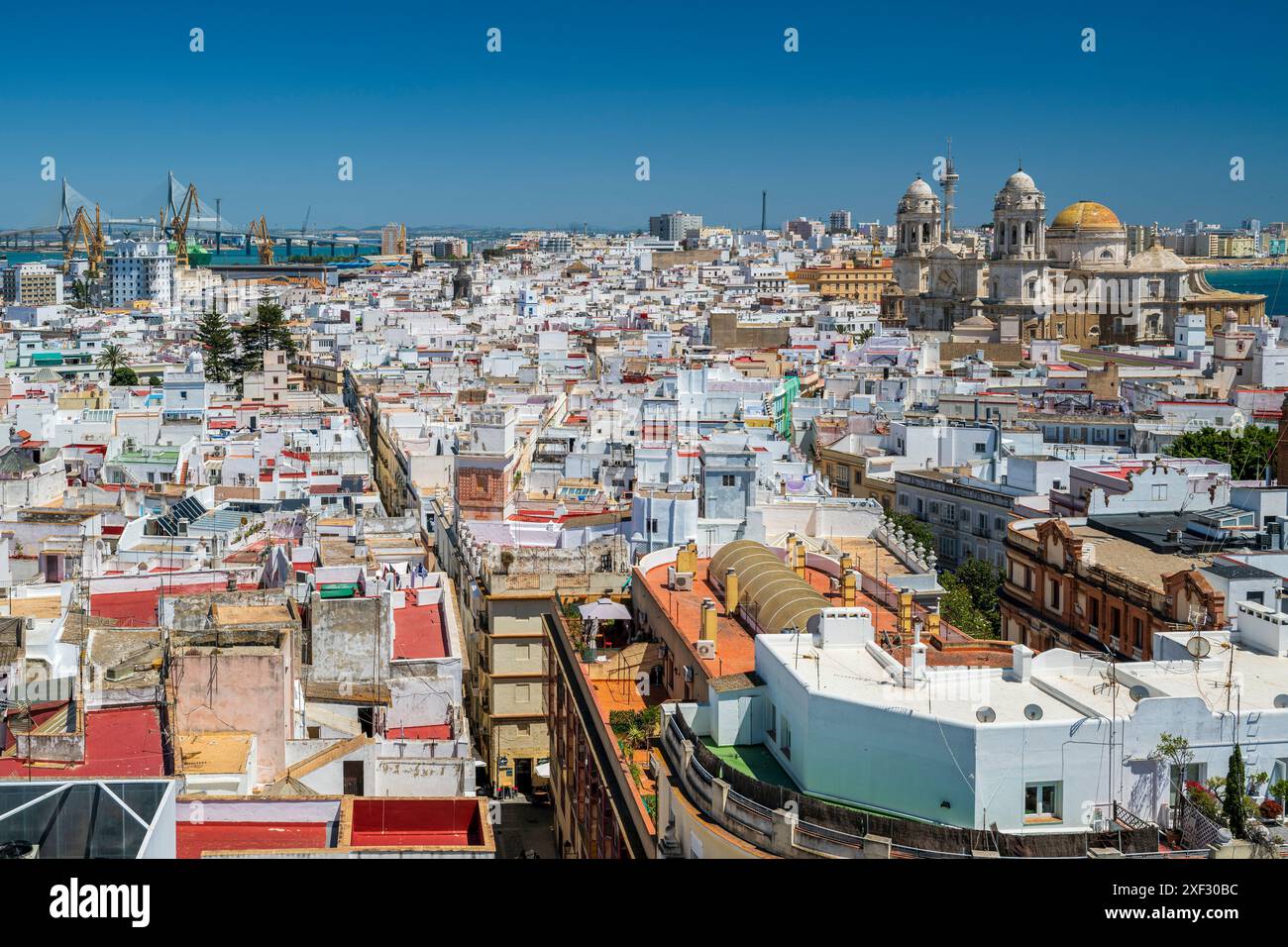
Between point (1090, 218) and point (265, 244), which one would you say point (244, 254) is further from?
point (1090, 218)

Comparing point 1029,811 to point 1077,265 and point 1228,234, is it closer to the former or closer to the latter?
point 1077,265

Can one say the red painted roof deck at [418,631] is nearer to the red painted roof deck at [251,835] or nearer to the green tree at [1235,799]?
the red painted roof deck at [251,835]

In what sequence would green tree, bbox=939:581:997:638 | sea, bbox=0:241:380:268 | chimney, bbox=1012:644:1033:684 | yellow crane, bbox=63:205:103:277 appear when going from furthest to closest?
1. sea, bbox=0:241:380:268
2. yellow crane, bbox=63:205:103:277
3. green tree, bbox=939:581:997:638
4. chimney, bbox=1012:644:1033:684

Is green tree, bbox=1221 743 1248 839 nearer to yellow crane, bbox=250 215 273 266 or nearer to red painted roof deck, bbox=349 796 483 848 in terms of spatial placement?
red painted roof deck, bbox=349 796 483 848

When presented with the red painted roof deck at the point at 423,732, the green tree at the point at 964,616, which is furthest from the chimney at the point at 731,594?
the green tree at the point at 964,616

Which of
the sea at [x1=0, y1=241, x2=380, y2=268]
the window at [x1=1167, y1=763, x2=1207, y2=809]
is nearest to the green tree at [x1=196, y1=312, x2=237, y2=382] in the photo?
the window at [x1=1167, y1=763, x2=1207, y2=809]
